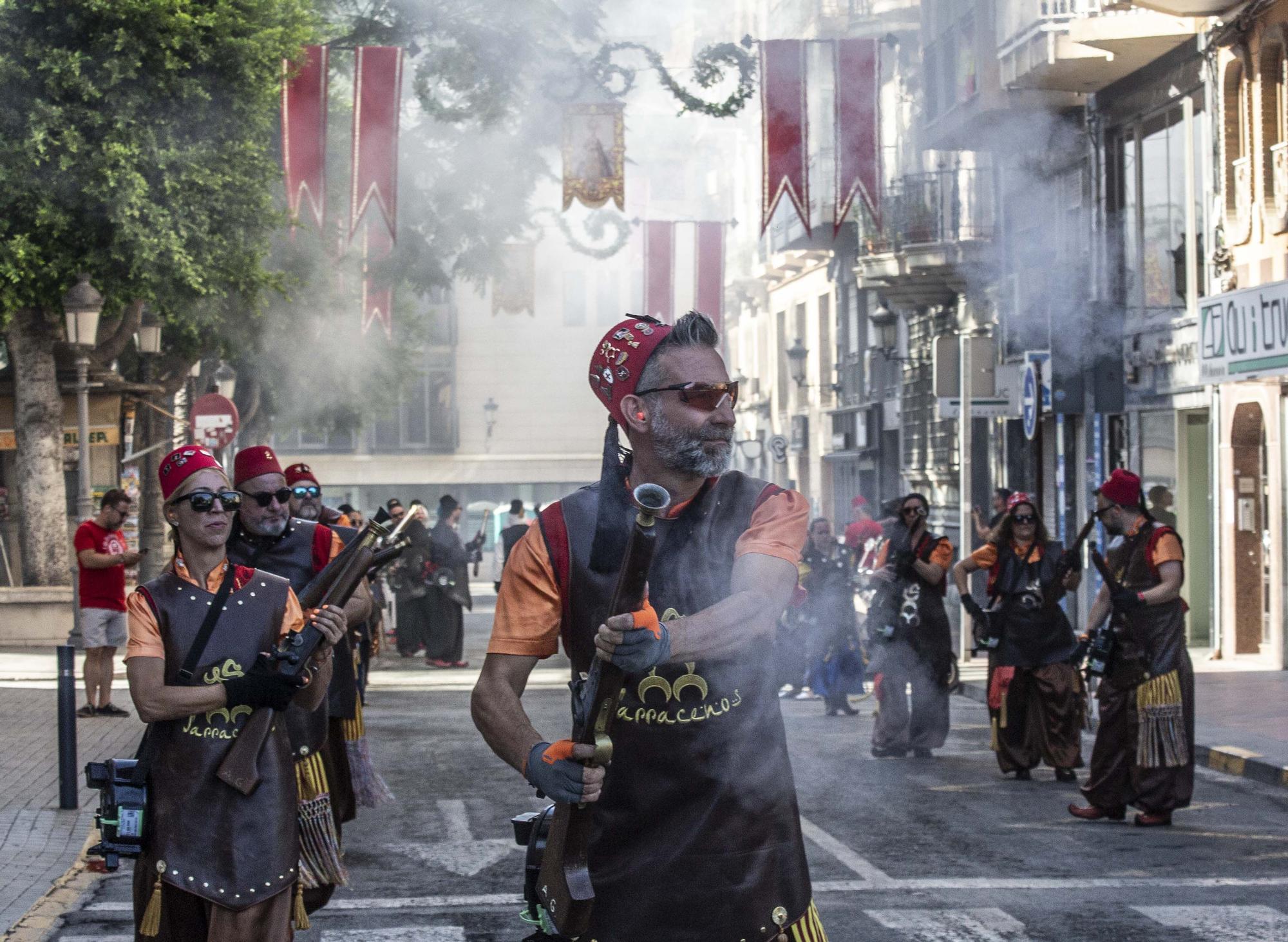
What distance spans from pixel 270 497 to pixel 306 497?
2499mm

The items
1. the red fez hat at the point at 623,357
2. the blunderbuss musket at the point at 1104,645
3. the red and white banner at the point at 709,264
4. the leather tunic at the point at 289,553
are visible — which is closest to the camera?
the red fez hat at the point at 623,357

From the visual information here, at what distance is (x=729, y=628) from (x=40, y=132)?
56.4 ft

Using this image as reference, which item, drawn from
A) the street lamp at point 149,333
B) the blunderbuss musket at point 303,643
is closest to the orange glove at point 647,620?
the blunderbuss musket at point 303,643

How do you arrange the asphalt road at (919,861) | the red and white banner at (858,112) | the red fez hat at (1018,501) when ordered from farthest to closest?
the red and white banner at (858,112) < the red fez hat at (1018,501) < the asphalt road at (919,861)

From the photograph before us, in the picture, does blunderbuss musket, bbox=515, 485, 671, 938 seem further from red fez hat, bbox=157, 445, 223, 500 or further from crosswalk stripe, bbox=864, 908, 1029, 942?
crosswalk stripe, bbox=864, 908, 1029, 942

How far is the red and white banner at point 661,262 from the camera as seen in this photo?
26.0m

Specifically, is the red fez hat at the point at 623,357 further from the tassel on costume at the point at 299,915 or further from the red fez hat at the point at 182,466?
the tassel on costume at the point at 299,915

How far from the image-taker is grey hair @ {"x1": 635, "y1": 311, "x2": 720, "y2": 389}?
361 cm

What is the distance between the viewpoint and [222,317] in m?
24.7

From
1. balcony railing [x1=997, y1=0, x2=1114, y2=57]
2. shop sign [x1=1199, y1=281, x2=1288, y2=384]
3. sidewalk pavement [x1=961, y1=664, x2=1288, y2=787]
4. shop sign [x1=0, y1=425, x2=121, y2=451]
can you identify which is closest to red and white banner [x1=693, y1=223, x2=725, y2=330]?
balcony railing [x1=997, y1=0, x2=1114, y2=57]

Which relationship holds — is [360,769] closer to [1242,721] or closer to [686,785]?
[686,785]

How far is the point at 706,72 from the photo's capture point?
19.1 meters

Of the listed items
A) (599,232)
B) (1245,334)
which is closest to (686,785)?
(1245,334)

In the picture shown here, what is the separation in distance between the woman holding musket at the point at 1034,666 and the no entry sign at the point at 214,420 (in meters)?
11.3
